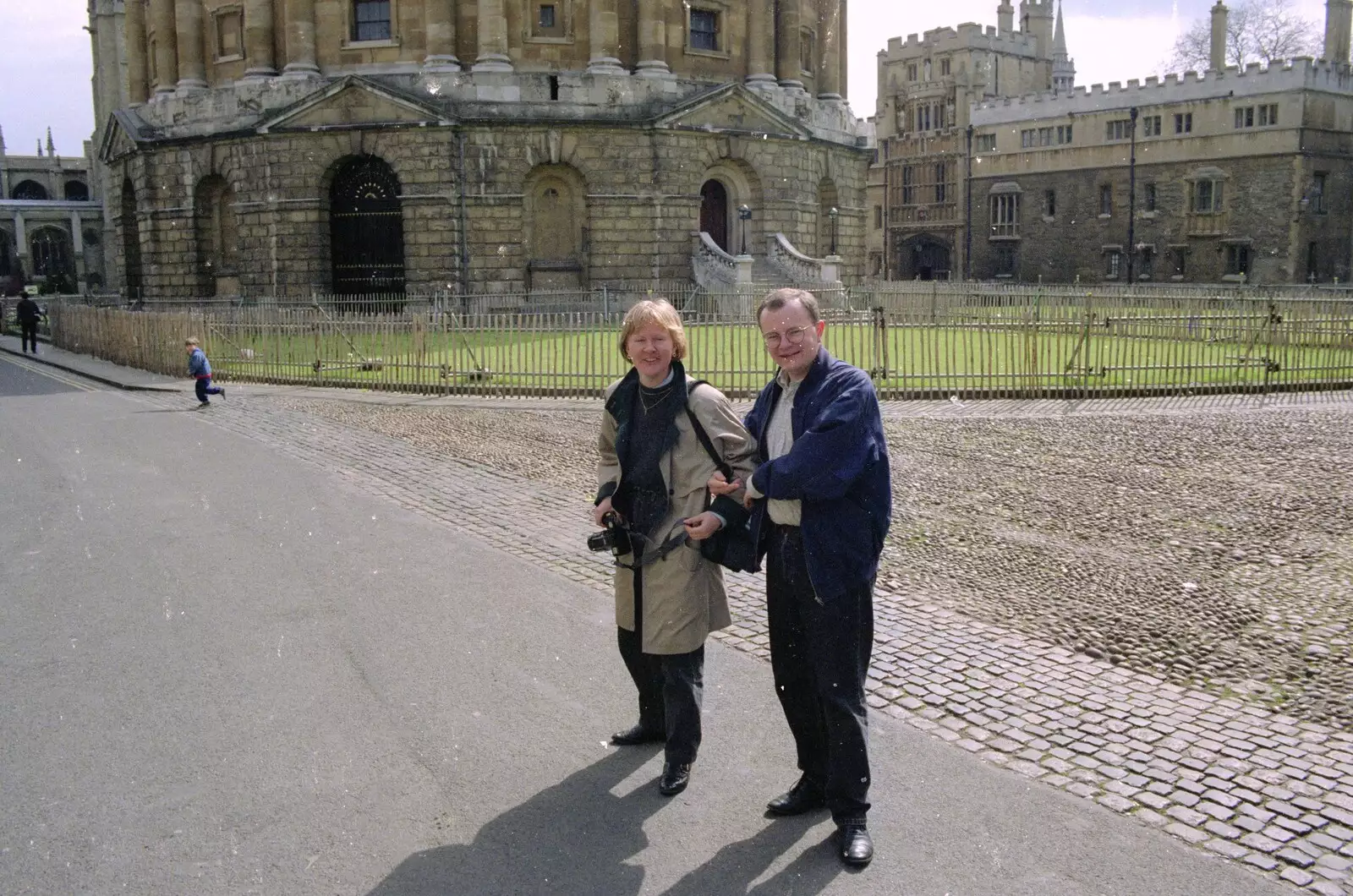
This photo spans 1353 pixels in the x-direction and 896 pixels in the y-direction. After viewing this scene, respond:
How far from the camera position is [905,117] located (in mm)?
68125

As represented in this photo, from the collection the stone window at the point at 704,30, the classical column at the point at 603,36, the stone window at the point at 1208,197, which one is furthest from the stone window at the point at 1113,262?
the classical column at the point at 603,36

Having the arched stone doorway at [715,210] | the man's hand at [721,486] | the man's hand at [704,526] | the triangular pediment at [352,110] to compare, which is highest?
the triangular pediment at [352,110]

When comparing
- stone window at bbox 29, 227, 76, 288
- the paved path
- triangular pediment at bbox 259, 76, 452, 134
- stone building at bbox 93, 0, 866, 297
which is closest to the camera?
the paved path

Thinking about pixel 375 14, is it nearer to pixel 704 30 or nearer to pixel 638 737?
pixel 704 30

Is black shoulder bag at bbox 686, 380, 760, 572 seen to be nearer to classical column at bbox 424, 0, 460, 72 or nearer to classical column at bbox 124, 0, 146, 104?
classical column at bbox 424, 0, 460, 72

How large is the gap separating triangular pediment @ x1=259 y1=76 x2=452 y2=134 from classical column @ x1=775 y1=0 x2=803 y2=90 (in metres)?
12.6

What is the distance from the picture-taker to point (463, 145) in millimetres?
33688

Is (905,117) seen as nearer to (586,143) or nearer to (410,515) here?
(586,143)

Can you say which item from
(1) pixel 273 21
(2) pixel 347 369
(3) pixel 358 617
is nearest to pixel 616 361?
(2) pixel 347 369

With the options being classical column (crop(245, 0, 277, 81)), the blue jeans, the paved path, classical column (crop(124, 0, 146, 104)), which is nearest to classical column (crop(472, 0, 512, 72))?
classical column (crop(245, 0, 277, 81))

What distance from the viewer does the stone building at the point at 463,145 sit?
34.0 m

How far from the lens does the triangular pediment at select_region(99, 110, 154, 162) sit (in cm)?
3803

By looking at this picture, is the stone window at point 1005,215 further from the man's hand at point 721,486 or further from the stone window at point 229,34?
the man's hand at point 721,486

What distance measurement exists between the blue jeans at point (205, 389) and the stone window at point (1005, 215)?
4919 cm
